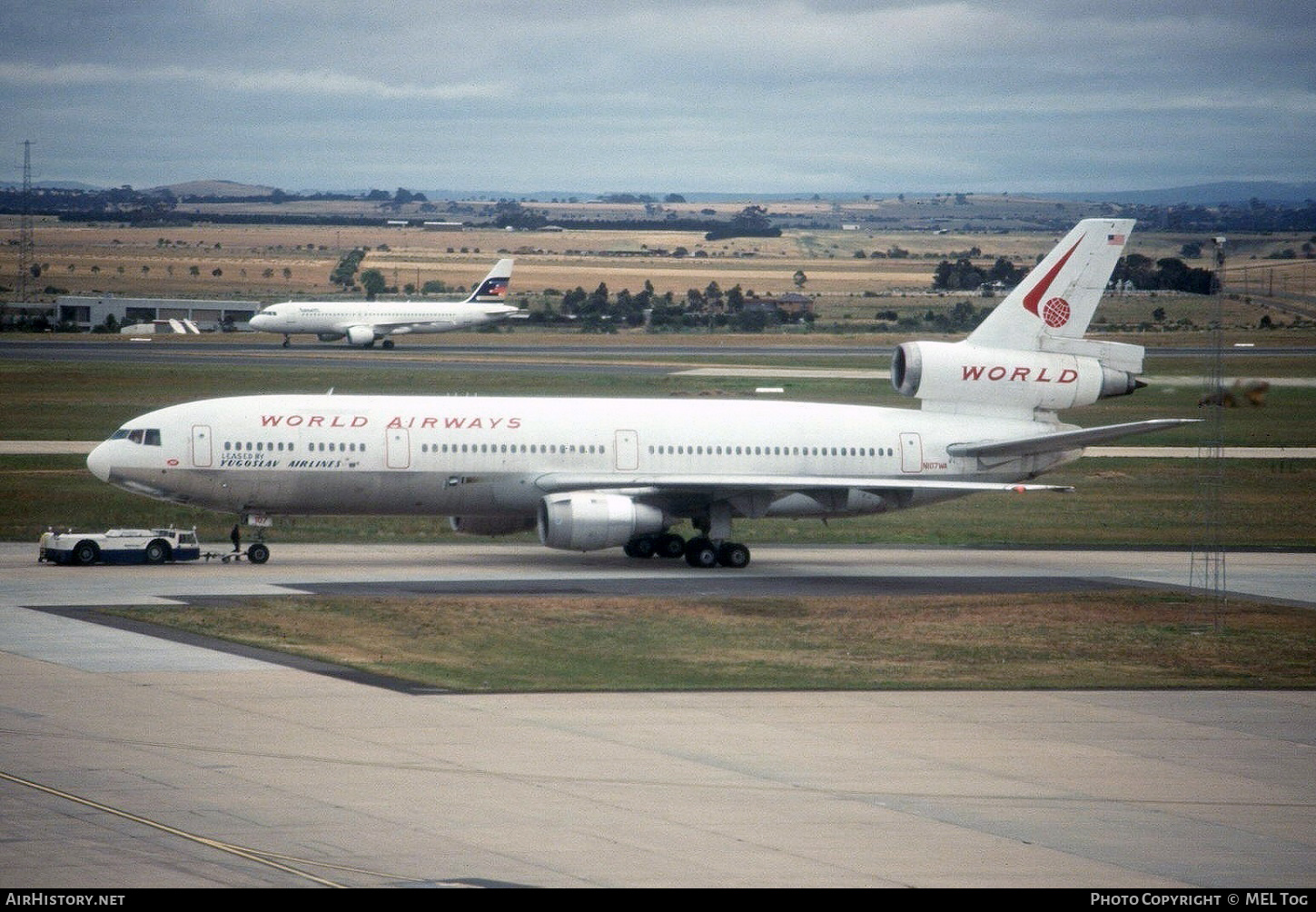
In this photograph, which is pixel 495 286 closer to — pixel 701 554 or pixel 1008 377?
pixel 1008 377

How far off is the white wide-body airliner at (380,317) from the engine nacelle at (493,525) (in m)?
78.2

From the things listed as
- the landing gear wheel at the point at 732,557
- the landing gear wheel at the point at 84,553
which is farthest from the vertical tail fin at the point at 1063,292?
the landing gear wheel at the point at 84,553

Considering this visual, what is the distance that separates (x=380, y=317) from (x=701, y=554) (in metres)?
86.9

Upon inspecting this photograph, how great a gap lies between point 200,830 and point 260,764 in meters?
3.50

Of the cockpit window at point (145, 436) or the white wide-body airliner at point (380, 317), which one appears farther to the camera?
the white wide-body airliner at point (380, 317)

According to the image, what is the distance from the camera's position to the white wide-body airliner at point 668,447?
46.1 m

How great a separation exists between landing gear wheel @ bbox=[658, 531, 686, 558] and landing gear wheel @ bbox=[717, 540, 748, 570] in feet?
6.85

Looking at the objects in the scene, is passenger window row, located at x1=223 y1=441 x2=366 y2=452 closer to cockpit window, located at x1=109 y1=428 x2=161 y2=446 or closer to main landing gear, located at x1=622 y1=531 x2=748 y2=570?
cockpit window, located at x1=109 y1=428 x2=161 y2=446

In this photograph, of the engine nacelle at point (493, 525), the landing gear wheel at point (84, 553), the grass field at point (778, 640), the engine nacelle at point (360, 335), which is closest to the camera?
the grass field at point (778, 640)

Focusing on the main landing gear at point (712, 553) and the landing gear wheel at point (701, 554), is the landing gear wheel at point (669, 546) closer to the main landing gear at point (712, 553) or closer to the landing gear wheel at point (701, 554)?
the main landing gear at point (712, 553)

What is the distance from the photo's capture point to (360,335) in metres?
125

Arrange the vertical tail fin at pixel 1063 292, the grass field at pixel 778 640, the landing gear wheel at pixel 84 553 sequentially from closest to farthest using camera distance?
1. the grass field at pixel 778 640
2. the landing gear wheel at pixel 84 553
3. the vertical tail fin at pixel 1063 292

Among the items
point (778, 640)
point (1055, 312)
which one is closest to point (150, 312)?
point (1055, 312)
